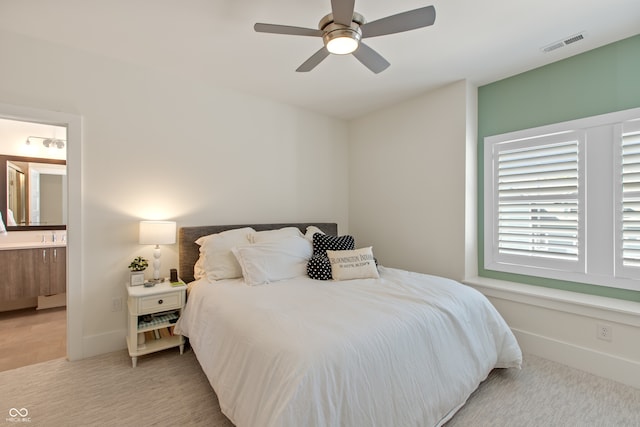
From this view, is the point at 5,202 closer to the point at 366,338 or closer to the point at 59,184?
the point at 59,184

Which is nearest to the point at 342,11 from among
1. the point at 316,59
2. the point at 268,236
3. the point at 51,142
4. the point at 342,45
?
the point at 342,45

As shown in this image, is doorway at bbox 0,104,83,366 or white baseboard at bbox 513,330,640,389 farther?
doorway at bbox 0,104,83,366

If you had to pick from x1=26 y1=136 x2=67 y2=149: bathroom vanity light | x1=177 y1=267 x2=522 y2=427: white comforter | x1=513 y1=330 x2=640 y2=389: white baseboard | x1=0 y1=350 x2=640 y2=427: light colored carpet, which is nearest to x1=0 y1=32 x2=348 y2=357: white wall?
x1=0 y1=350 x2=640 y2=427: light colored carpet

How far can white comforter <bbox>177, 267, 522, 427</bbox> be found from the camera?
4.00 feet

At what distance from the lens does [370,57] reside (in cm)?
201

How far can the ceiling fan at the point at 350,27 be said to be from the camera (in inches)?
60.4

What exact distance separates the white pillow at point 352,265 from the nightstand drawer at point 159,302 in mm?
1405

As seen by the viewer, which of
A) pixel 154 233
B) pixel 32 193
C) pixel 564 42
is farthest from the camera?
pixel 32 193

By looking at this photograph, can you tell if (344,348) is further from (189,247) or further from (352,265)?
(189,247)

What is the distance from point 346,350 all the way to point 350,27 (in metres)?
1.84

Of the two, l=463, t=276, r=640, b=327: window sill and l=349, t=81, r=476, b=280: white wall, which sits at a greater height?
l=349, t=81, r=476, b=280: white wall

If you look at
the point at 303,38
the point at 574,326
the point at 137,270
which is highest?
the point at 303,38

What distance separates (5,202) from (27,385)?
9.30ft

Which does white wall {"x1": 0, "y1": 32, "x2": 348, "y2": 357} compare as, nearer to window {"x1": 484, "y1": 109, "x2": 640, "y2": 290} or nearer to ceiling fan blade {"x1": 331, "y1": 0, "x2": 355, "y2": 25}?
ceiling fan blade {"x1": 331, "y1": 0, "x2": 355, "y2": 25}
